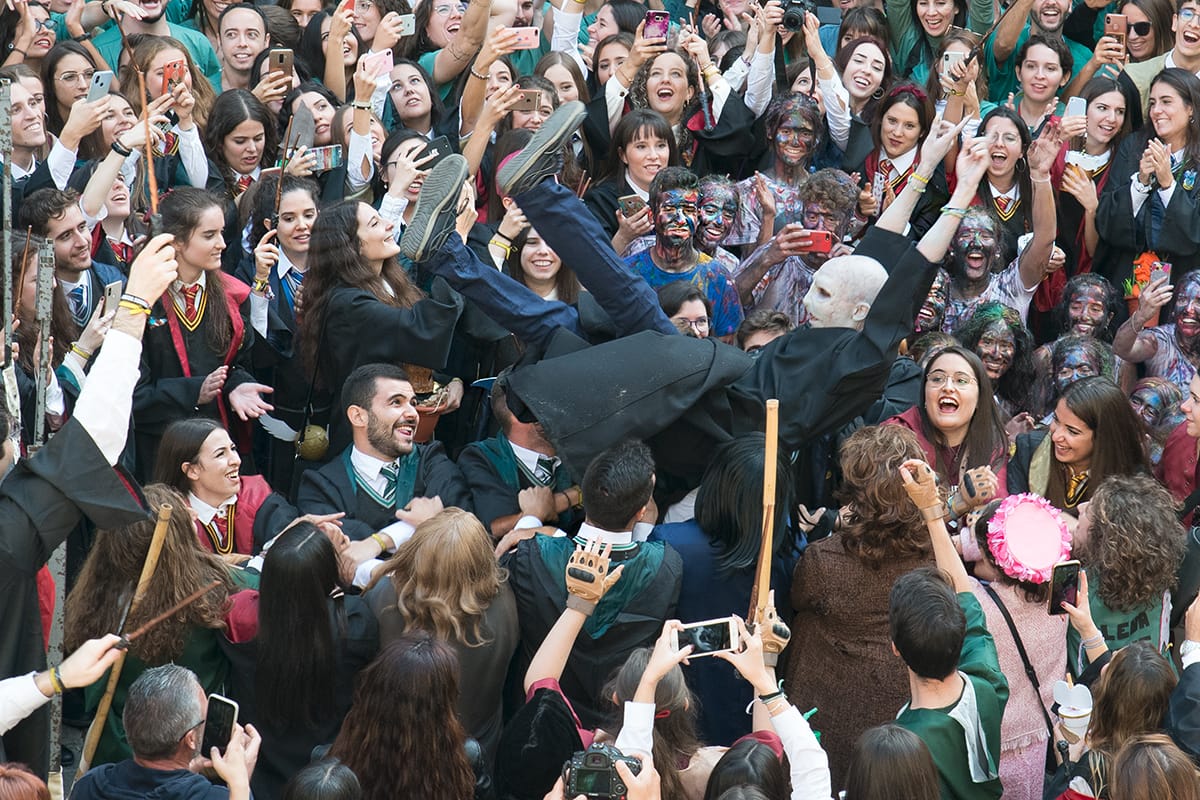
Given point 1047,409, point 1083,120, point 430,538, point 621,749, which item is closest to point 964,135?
point 1083,120

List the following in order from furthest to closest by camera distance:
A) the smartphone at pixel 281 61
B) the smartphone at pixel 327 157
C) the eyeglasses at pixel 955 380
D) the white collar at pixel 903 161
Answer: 1. the white collar at pixel 903 161
2. the smartphone at pixel 281 61
3. the smartphone at pixel 327 157
4. the eyeglasses at pixel 955 380

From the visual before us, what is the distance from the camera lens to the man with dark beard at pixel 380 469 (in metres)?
5.81

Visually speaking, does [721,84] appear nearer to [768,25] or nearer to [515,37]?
[768,25]

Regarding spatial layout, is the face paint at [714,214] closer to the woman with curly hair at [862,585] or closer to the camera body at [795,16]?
the camera body at [795,16]

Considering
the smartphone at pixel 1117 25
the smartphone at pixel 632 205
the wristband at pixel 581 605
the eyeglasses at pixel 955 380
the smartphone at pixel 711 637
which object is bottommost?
the smartphone at pixel 632 205

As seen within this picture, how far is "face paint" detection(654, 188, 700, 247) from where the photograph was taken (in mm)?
7035

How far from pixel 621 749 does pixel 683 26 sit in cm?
566

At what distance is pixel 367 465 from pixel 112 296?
3.58 ft

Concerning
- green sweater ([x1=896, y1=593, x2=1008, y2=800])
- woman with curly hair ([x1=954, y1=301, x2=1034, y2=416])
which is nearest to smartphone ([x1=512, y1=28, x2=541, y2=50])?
woman with curly hair ([x1=954, y1=301, x2=1034, y2=416])

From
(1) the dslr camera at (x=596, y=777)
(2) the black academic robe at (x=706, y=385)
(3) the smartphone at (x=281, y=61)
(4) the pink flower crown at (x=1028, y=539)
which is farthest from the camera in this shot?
(3) the smartphone at (x=281, y=61)

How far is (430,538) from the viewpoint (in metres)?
4.82

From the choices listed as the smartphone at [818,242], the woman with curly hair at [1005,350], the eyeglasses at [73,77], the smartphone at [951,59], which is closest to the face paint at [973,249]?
the woman with curly hair at [1005,350]

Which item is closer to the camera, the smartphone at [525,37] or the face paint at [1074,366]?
the face paint at [1074,366]

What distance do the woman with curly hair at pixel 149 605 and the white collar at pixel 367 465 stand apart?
2.78 feet
